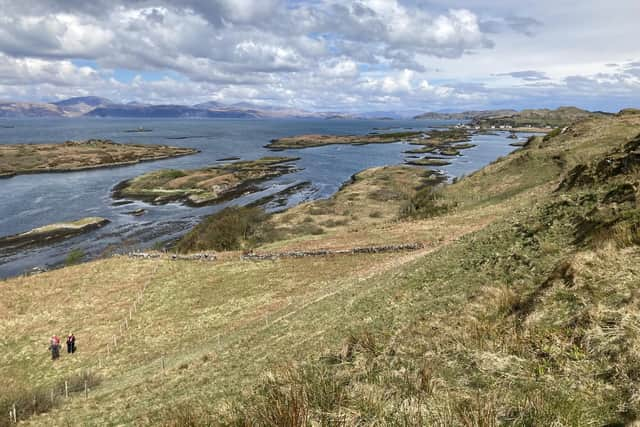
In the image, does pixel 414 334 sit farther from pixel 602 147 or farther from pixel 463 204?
pixel 602 147

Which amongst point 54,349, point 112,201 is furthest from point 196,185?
point 54,349

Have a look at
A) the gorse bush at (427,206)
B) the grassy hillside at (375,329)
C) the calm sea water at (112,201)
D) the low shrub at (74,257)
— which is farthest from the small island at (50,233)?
the gorse bush at (427,206)

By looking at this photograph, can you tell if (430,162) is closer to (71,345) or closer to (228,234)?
(228,234)

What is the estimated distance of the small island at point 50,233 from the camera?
205 ft

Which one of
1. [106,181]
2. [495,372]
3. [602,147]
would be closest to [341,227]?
[602,147]

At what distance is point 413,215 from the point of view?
53844 millimetres

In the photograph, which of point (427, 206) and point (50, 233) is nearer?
point (427, 206)

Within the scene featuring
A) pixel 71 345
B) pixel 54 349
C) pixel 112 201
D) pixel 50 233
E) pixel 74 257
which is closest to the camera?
pixel 54 349

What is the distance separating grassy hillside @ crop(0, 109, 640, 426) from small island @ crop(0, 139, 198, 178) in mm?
109467

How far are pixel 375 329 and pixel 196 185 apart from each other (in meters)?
94.7

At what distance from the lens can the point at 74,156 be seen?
146125 mm

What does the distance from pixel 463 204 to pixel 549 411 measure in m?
48.9

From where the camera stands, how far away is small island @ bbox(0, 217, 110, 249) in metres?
62.6

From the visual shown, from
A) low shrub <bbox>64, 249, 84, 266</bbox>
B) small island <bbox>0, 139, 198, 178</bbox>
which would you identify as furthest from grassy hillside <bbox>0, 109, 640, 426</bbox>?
small island <bbox>0, 139, 198, 178</bbox>
